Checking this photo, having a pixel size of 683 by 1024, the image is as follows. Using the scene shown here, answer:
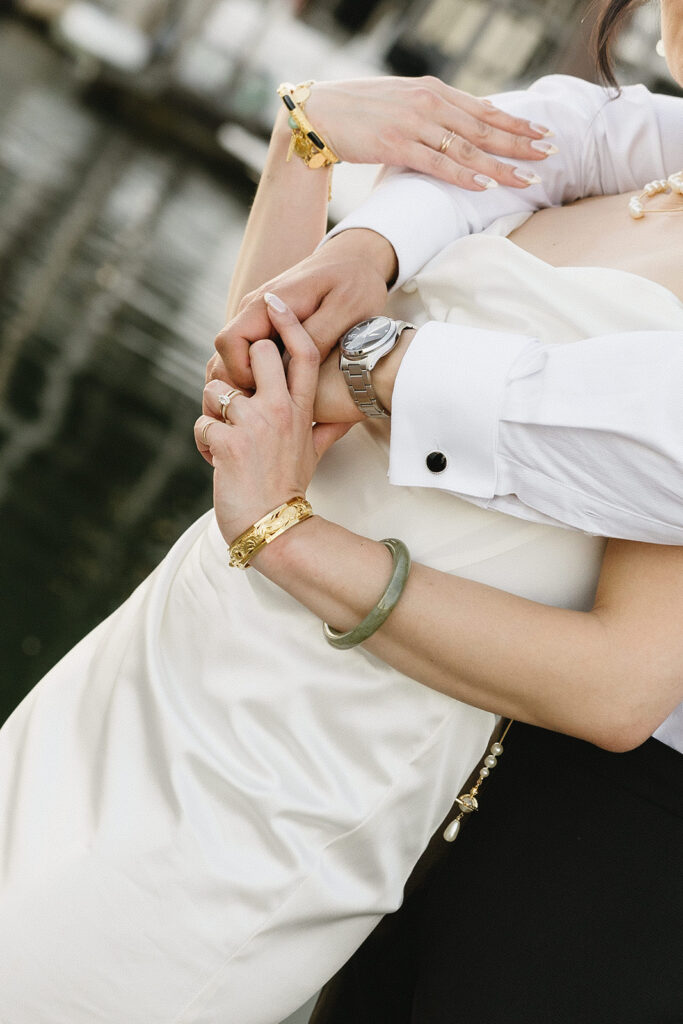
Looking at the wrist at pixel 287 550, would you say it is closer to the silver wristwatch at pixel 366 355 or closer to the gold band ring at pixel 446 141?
the silver wristwatch at pixel 366 355

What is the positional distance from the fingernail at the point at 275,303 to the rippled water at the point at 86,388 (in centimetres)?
196

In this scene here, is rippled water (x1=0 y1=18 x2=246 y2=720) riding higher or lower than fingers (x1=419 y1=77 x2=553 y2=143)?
lower

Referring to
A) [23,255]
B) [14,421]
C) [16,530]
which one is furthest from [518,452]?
[23,255]

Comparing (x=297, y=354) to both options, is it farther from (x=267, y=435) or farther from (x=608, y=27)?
(x=608, y=27)

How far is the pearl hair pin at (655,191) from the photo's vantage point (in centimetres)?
105

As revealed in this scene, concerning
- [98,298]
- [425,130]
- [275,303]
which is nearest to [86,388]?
[98,298]

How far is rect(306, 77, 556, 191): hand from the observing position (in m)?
1.11

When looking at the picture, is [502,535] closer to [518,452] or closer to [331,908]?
[518,452]

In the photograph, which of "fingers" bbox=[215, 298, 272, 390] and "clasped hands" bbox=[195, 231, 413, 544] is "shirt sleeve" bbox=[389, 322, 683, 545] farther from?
"fingers" bbox=[215, 298, 272, 390]

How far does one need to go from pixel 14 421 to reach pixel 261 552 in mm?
3307

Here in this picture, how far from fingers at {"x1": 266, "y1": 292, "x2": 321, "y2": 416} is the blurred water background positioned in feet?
1.81

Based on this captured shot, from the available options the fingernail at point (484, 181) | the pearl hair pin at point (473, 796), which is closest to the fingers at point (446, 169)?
the fingernail at point (484, 181)

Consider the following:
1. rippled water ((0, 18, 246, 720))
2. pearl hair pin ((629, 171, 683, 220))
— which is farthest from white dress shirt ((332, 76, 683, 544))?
rippled water ((0, 18, 246, 720))

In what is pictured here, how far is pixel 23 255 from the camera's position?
5684mm
